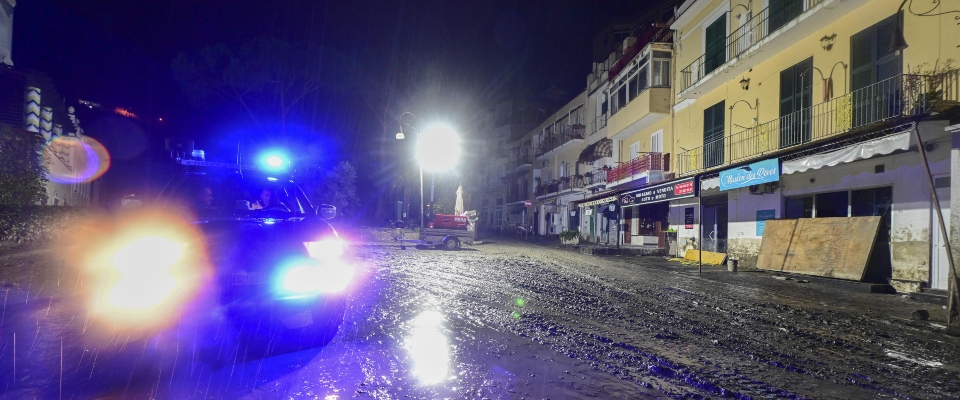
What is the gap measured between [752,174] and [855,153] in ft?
10.8

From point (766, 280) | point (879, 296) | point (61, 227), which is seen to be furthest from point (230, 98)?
point (879, 296)

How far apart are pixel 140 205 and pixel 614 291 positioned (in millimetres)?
7765

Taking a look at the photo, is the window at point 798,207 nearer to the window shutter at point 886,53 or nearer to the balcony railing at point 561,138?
the window shutter at point 886,53

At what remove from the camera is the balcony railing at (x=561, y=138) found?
112ft

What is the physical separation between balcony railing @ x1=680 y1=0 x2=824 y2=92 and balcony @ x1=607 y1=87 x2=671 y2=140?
1.24 metres

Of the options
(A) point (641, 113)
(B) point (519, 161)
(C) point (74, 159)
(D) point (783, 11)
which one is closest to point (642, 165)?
(A) point (641, 113)

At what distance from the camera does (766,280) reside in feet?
40.1

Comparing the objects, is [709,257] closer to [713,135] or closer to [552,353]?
[713,135]

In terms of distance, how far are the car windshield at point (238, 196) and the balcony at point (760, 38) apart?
13490 millimetres

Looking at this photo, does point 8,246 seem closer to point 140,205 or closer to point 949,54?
point 140,205

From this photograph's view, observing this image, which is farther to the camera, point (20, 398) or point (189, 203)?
point (189, 203)

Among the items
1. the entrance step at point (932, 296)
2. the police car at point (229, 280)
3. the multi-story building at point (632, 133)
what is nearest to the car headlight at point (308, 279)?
the police car at point (229, 280)

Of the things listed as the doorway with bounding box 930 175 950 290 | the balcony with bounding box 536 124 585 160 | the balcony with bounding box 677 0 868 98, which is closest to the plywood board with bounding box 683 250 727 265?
the balcony with bounding box 677 0 868 98

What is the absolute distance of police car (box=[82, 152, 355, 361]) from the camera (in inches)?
164
